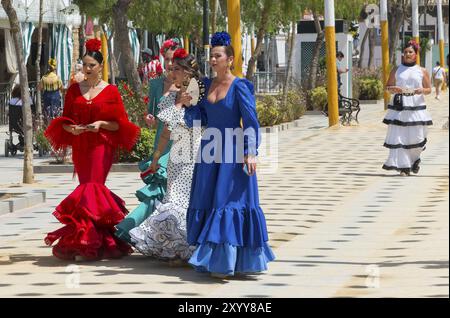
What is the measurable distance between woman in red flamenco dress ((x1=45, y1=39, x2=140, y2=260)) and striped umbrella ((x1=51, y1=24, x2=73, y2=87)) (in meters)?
30.7

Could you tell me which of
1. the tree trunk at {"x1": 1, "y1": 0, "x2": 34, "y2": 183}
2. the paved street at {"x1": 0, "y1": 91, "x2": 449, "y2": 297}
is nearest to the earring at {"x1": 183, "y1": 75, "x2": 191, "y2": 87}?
the paved street at {"x1": 0, "y1": 91, "x2": 449, "y2": 297}

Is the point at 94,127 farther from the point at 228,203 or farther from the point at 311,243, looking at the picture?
the point at 311,243

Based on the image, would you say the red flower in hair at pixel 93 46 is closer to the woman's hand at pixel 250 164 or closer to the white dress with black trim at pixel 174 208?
the white dress with black trim at pixel 174 208

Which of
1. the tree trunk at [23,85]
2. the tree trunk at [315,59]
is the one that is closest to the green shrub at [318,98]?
the tree trunk at [315,59]

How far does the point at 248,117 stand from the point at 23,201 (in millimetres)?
6929

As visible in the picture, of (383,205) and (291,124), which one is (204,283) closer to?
(383,205)

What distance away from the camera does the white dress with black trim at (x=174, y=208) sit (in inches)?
480

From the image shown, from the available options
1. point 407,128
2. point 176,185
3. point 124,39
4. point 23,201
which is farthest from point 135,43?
point 176,185

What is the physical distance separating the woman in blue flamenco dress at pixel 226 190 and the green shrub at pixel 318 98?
102ft

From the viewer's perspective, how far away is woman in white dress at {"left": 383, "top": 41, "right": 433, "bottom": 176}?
21.2 meters

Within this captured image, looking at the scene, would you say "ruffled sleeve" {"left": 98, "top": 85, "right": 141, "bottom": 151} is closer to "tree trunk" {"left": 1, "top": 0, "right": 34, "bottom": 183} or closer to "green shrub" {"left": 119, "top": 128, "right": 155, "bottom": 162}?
"tree trunk" {"left": 1, "top": 0, "right": 34, "bottom": 183}

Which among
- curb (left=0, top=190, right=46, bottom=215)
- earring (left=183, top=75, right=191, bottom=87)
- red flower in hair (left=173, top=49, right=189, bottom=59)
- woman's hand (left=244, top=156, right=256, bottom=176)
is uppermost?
red flower in hair (left=173, top=49, right=189, bottom=59)
